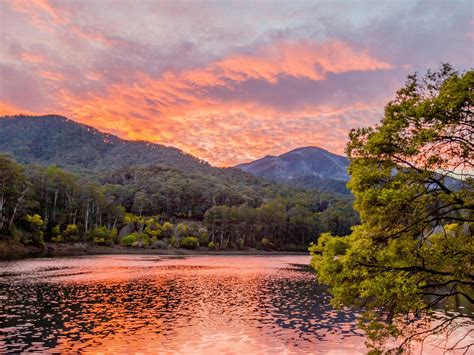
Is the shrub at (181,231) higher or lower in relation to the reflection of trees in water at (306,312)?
higher

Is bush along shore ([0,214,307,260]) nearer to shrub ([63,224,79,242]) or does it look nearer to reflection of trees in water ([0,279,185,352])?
shrub ([63,224,79,242])

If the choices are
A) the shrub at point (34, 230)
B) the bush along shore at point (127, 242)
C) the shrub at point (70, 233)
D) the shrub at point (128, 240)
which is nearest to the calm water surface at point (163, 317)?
the shrub at point (34, 230)

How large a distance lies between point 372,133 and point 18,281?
165ft

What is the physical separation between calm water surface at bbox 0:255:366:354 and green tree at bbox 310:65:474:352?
464 inches

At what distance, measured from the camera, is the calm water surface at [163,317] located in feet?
92.1

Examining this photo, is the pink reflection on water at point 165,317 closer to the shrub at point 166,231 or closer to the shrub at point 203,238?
the shrub at point 166,231

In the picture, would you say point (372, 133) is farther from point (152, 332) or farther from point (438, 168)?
point (152, 332)

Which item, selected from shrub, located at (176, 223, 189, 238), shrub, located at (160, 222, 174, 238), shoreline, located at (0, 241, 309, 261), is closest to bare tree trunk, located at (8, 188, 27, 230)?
shoreline, located at (0, 241, 309, 261)

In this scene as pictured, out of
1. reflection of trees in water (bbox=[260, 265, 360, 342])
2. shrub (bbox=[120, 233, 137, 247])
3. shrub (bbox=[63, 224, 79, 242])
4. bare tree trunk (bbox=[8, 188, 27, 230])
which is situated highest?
bare tree trunk (bbox=[8, 188, 27, 230])

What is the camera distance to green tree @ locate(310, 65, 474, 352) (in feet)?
56.1

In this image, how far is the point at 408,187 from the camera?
704 inches

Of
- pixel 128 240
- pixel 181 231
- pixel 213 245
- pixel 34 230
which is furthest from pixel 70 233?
pixel 213 245

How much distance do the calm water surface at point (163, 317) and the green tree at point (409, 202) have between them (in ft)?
38.6

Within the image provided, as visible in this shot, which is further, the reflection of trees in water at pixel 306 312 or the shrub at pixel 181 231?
the shrub at pixel 181 231
